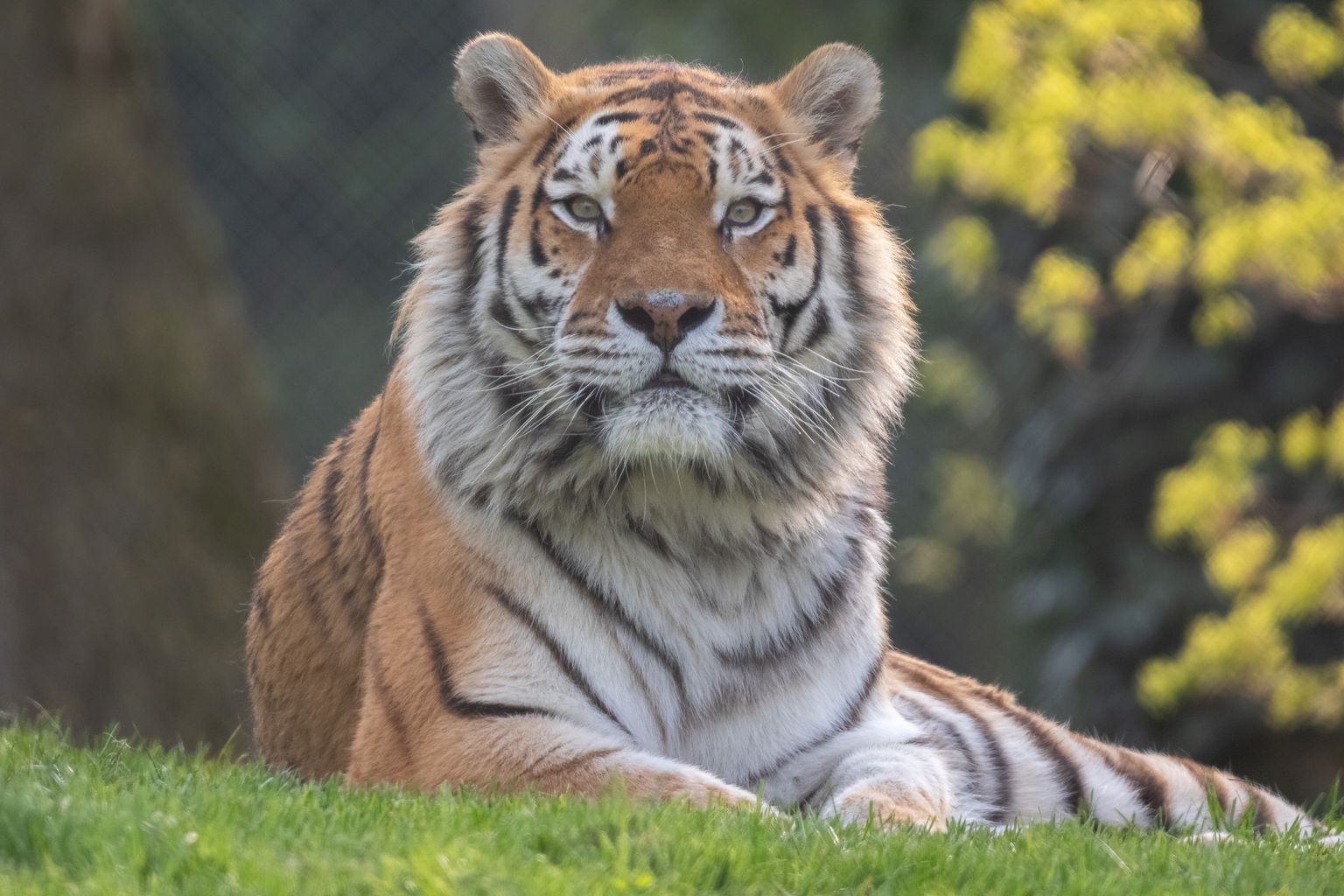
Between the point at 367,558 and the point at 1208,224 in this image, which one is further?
the point at 1208,224

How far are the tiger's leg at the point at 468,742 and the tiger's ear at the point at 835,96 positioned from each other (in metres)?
1.17

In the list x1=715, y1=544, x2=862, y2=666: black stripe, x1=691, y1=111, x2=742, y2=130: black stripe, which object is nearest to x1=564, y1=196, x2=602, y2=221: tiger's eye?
x1=691, y1=111, x2=742, y2=130: black stripe

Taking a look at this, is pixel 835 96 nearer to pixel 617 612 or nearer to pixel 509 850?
pixel 617 612

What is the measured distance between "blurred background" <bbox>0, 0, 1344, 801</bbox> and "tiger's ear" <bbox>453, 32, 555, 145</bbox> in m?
2.35

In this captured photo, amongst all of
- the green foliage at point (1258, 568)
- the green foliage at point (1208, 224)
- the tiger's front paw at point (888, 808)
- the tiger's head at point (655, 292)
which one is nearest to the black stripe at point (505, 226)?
the tiger's head at point (655, 292)

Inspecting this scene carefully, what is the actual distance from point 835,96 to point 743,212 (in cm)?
43

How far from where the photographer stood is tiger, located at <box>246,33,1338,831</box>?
301 cm

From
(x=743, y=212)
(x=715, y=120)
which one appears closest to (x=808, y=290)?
(x=743, y=212)

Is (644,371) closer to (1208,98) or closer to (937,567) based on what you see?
(1208,98)

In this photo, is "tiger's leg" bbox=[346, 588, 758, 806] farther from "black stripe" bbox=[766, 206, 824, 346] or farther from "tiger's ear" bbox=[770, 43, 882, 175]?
"tiger's ear" bbox=[770, 43, 882, 175]

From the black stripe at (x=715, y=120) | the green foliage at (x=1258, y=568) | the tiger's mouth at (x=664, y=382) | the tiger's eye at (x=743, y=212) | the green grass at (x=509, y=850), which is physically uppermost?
the black stripe at (x=715, y=120)

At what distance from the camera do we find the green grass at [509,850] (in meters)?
2.11

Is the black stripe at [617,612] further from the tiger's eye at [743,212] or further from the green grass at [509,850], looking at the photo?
the tiger's eye at [743,212]

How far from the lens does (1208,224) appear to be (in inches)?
225
